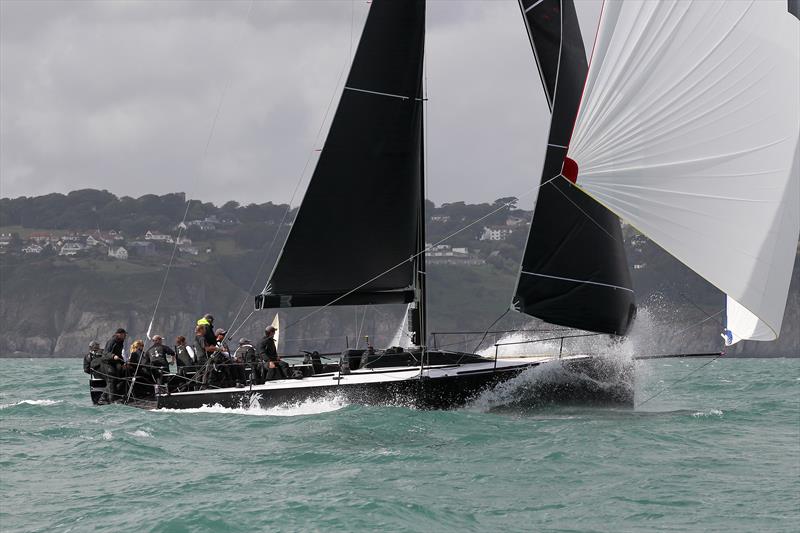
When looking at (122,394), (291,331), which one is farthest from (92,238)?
(122,394)

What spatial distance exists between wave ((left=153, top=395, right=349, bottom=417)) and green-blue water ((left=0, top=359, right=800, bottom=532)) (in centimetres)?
3

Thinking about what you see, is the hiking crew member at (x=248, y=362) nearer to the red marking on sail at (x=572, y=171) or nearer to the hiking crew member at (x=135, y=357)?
the hiking crew member at (x=135, y=357)

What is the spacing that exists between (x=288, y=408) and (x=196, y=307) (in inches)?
5284

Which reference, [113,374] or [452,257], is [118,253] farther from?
[113,374]

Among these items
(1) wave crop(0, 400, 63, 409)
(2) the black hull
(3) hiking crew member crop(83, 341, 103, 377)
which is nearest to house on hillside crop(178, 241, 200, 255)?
(1) wave crop(0, 400, 63, 409)

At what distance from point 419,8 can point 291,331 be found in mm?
114101

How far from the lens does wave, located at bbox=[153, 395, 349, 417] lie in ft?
47.1

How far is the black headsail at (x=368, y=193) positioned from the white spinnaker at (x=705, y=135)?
17.4 feet

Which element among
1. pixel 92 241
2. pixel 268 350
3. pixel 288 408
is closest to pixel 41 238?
pixel 92 241

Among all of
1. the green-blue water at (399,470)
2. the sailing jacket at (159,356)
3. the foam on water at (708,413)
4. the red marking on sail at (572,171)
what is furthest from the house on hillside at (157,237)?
the red marking on sail at (572,171)

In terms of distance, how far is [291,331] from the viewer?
128750 millimetres

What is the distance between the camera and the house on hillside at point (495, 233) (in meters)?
186

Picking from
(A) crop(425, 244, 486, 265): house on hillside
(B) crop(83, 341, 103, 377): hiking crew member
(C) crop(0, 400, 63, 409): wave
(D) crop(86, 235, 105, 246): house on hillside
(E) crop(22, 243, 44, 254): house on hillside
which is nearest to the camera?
(B) crop(83, 341, 103, 377): hiking crew member

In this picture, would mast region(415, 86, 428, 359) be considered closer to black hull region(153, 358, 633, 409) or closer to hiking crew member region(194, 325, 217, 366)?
black hull region(153, 358, 633, 409)
